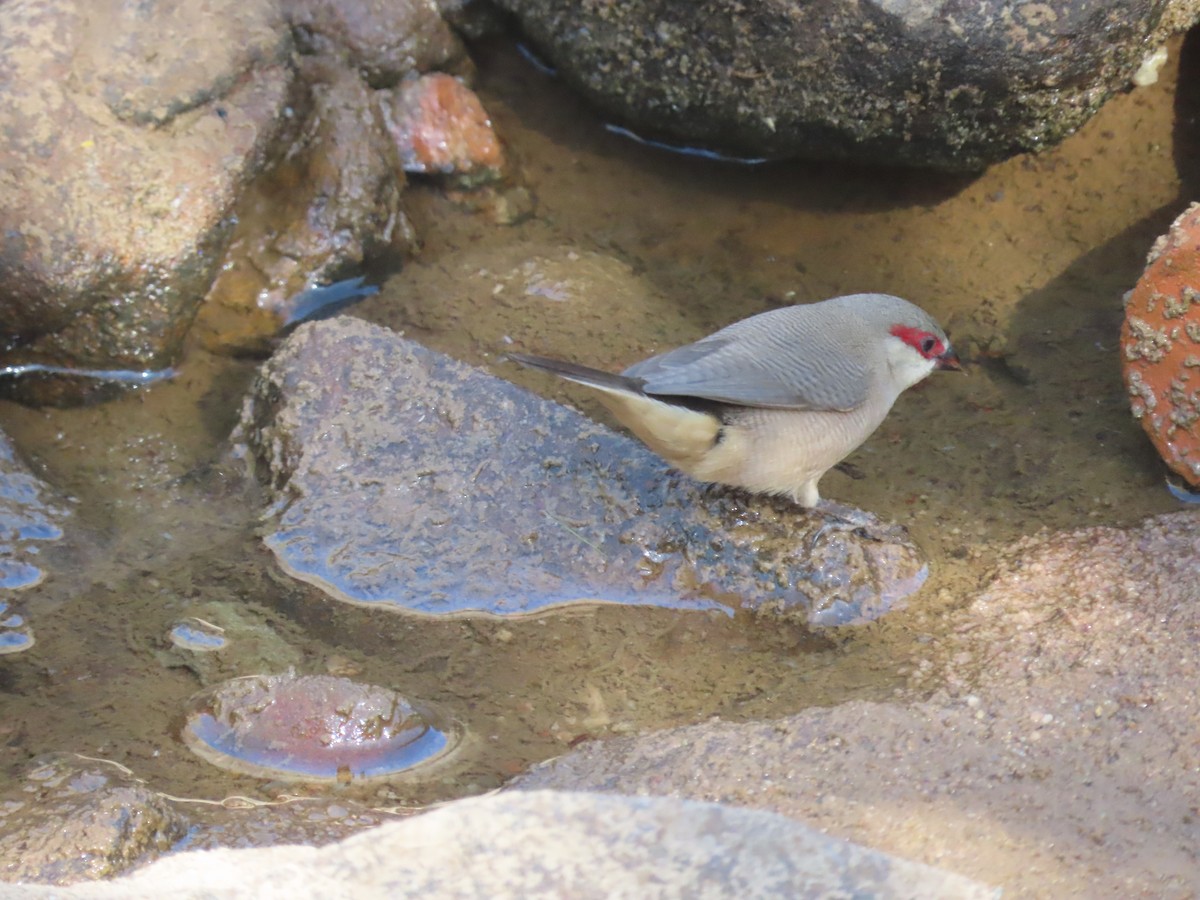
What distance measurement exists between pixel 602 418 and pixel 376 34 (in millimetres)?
2579

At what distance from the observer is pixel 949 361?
4.56 m

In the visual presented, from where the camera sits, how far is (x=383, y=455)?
14.0 feet

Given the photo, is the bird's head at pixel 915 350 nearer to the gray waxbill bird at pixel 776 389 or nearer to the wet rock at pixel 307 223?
the gray waxbill bird at pixel 776 389

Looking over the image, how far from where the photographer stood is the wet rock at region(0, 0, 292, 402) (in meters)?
4.64

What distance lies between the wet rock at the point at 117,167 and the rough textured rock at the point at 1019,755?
2.85 m

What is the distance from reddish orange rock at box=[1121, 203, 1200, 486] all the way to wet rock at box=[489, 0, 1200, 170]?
98 centimetres

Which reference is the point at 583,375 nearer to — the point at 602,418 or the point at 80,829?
the point at 602,418

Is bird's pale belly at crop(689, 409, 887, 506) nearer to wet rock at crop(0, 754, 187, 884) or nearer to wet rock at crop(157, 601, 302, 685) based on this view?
wet rock at crop(157, 601, 302, 685)

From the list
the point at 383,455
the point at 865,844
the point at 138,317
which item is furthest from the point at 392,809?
the point at 138,317

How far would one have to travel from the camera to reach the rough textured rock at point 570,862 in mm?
2371

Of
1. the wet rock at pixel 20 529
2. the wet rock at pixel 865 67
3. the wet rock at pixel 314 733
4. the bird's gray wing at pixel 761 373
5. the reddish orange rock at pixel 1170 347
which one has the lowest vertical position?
the wet rock at pixel 20 529

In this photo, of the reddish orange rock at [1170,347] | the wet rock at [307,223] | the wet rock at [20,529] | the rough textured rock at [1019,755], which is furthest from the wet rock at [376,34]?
the rough textured rock at [1019,755]

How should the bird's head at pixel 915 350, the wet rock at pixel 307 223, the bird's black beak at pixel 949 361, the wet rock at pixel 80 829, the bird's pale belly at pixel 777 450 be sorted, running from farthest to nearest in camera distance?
the wet rock at pixel 307 223, the bird's black beak at pixel 949 361, the bird's head at pixel 915 350, the bird's pale belly at pixel 777 450, the wet rock at pixel 80 829

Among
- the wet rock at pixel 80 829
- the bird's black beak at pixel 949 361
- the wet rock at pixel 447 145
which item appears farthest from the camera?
the wet rock at pixel 447 145
